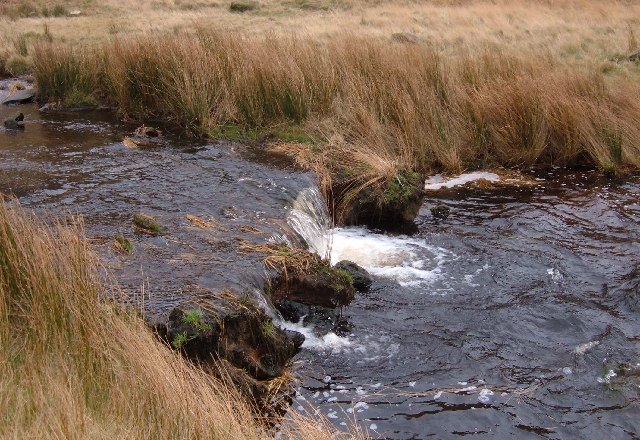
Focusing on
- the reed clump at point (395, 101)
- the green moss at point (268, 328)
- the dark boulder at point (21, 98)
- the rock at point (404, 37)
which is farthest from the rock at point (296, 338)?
the rock at point (404, 37)

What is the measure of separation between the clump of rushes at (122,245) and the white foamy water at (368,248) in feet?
5.95

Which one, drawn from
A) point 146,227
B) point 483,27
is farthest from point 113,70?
point 483,27

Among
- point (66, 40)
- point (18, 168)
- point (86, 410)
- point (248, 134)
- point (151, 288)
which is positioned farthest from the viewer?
point (66, 40)

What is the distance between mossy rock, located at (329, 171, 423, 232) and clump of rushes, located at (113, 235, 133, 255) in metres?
3.04

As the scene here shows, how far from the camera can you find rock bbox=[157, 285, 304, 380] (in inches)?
179

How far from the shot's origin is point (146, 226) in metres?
Answer: 6.22

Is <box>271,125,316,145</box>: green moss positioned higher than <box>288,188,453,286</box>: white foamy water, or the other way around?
<box>271,125,316,145</box>: green moss

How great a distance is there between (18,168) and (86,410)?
5906mm

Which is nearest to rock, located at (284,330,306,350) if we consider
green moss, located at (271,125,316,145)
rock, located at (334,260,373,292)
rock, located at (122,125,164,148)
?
rock, located at (334,260,373,292)

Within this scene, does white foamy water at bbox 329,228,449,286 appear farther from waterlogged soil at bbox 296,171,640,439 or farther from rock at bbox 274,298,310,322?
rock at bbox 274,298,310,322

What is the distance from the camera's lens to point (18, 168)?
8320mm

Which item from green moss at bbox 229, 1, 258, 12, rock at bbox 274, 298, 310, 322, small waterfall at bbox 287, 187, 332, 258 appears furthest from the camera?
green moss at bbox 229, 1, 258, 12

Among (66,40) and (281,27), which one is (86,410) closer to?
(66,40)

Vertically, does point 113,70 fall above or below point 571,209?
above
